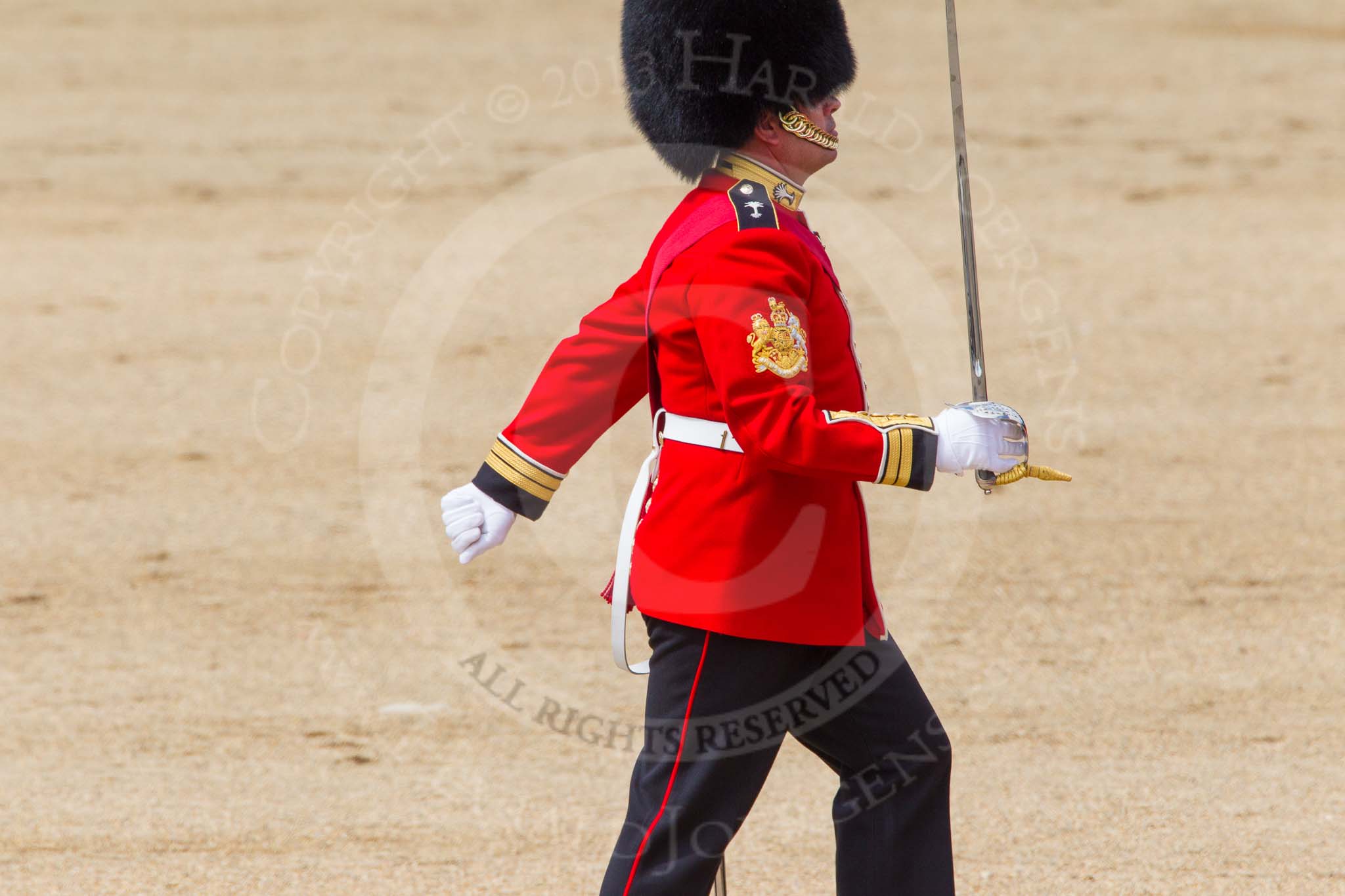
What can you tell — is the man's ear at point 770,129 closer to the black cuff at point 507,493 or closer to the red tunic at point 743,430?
the red tunic at point 743,430

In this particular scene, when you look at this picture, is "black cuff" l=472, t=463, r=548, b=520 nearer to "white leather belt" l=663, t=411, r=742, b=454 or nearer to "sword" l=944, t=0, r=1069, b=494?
"white leather belt" l=663, t=411, r=742, b=454

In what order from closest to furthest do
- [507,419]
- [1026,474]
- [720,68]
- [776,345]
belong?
[776,345], [1026,474], [720,68], [507,419]

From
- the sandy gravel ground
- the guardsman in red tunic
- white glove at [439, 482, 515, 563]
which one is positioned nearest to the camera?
the guardsman in red tunic

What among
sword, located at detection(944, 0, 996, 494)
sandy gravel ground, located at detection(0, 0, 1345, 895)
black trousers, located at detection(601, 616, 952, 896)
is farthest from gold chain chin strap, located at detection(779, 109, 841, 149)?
sandy gravel ground, located at detection(0, 0, 1345, 895)

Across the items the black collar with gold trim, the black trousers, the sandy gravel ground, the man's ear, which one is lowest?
the sandy gravel ground

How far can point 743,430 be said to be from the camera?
2.10 meters

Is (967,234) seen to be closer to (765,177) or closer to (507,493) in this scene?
(765,177)

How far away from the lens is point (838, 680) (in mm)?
2273

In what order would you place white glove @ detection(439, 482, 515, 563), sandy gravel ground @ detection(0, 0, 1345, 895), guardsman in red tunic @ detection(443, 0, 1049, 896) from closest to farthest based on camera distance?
guardsman in red tunic @ detection(443, 0, 1049, 896) → white glove @ detection(439, 482, 515, 563) → sandy gravel ground @ detection(0, 0, 1345, 895)

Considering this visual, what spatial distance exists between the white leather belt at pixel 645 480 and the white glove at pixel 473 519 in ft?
0.52

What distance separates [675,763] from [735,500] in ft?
1.12

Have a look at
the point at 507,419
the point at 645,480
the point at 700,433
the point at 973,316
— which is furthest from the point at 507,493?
the point at 507,419

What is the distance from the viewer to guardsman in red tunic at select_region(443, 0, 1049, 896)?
218 centimetres

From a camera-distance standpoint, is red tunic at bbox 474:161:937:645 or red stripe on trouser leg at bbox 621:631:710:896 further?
red stripe on trouser leg at bbox 621:631:710:896
